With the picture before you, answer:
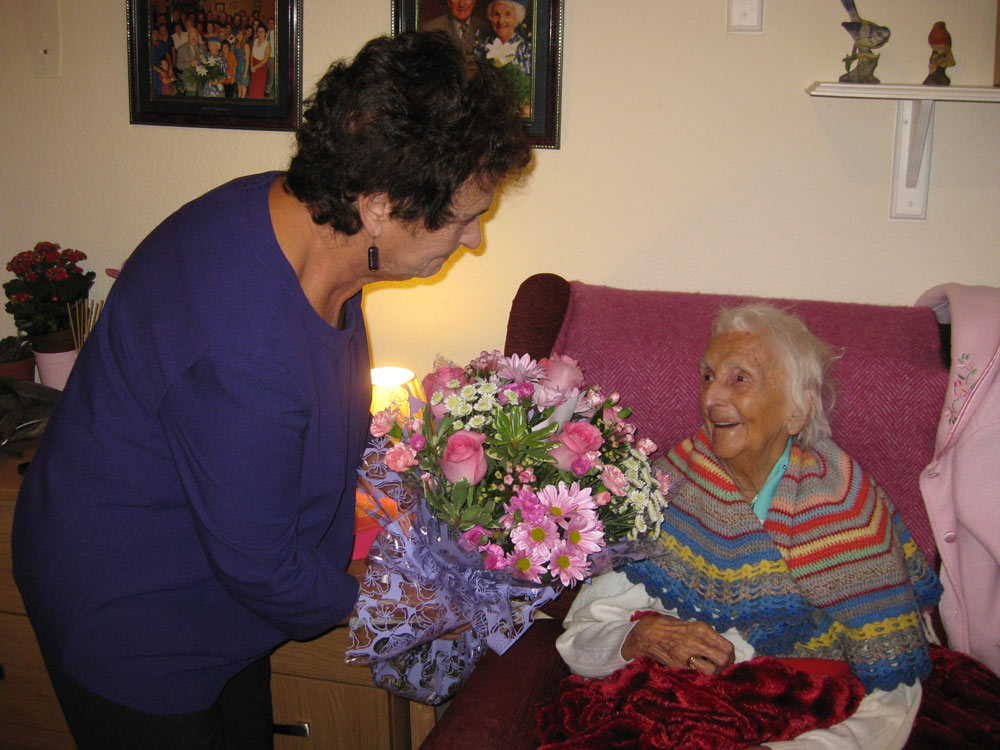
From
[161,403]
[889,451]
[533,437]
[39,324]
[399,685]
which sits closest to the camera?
[161,403]

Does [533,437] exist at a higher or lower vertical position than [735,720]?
higher

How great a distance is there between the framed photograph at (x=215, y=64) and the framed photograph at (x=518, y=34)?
34 centimetres

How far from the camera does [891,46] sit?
183cm

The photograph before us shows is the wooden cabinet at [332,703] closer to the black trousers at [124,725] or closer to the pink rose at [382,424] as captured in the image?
the black trousers at [124,725]

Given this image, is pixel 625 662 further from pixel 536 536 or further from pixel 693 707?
pixel 536 536

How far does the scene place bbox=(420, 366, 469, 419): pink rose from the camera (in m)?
1.24

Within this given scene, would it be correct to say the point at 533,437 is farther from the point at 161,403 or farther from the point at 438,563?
the point at 161,403

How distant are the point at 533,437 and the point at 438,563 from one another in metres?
0.28

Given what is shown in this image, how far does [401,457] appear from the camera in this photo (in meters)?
1.19

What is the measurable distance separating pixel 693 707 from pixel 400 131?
1.06 m

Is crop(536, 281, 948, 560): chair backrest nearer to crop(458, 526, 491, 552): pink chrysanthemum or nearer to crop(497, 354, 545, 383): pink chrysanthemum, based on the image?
crop(497, 354, 545, 383): pink chrysanthemum

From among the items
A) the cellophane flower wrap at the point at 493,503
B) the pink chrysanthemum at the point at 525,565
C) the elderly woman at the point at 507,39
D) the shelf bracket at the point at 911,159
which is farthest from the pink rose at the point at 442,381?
the shelf bracket at the point at 911,159

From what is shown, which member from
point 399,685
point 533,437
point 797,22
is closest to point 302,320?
point 533,437

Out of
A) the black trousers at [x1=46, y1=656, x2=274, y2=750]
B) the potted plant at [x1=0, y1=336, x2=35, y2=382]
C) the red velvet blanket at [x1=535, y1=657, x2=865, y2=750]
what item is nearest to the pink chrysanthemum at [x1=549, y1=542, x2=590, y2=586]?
the red velvet blanket at [x1=535, y1=657, x2=865, y2=750]
